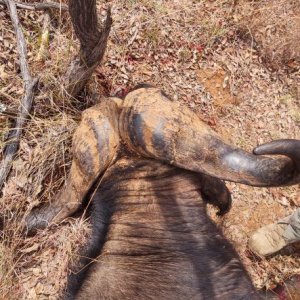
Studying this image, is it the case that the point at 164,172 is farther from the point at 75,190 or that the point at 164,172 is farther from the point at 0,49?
the point at 0,49

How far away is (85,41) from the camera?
10.1 feet

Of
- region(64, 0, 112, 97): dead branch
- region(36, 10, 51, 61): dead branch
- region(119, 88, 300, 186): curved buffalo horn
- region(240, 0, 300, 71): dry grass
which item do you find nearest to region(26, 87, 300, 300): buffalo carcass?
region(119, 88, 300, 186): curved buffalo horn

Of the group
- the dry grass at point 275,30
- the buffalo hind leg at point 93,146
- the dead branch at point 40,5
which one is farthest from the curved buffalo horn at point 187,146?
the dry grass at point 275,30

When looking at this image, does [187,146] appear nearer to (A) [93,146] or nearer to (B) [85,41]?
(A) [93,146]

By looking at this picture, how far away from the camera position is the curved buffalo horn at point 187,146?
2.27 m

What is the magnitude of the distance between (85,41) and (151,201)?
129cm

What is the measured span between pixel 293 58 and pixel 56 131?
331 cm

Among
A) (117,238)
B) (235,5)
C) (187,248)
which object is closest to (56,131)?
(117,238)

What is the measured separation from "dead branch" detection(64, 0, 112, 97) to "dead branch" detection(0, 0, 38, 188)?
33 cm

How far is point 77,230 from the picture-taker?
3.63m

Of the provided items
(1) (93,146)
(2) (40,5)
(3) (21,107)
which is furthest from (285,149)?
(2) (40,5)

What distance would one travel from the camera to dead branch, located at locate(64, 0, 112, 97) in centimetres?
265

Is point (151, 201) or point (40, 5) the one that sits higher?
point (40, 5)

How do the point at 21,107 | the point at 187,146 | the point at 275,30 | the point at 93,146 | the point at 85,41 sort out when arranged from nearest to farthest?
the point at 187,146, the point at 93,146, the point at 85,41, the point at 21,107, the point at 275,30
